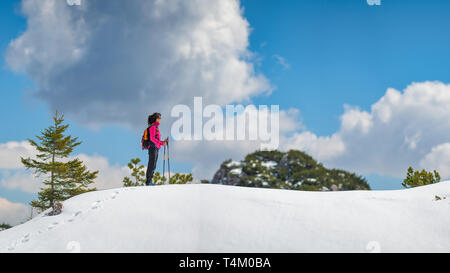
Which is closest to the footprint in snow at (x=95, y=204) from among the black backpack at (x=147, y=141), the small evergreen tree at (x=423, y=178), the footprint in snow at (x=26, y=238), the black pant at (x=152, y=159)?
the footprint in snow at (x=26, y=238)

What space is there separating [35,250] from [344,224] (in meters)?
5.82

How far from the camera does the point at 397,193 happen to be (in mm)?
8922

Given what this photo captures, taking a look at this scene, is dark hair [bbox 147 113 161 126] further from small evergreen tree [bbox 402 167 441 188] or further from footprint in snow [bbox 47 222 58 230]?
small evergreen tree [bbox 402 167 441 188]

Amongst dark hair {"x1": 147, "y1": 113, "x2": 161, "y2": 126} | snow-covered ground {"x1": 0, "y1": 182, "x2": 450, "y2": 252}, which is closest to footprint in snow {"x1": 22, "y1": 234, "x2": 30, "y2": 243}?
snow-covered ground {"x1": 0, "y1": 182, "x2": 450, "y2": 252}

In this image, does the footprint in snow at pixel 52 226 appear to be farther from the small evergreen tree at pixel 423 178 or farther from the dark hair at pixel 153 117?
the small evergreen tree at pixel 423 178

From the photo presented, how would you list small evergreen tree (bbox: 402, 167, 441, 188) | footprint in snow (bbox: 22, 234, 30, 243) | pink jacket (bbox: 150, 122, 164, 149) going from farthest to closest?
1. small evergreen tree (bbox: 402, 167, 441, 188)
2. pink jacket (bbox: 150, 122, 164, 149)
3. footprint in snow (bbox: 22, 234, 30, 243)

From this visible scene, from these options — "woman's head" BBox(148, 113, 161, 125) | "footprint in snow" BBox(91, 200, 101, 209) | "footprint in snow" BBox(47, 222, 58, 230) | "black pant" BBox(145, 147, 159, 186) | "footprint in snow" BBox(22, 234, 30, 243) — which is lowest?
"footprint in snow" BBox(22, 234, 30, 243)

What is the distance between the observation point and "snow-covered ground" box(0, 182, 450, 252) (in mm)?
5875

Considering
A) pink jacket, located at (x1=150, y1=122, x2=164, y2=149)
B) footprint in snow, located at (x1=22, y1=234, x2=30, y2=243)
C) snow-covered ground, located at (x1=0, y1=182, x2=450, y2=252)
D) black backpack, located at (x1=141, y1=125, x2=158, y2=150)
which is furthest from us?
black backpack, located at (x1=141, y1=125, x2=158, y2=150)

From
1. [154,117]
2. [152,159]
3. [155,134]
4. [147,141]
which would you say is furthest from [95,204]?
[154,117]

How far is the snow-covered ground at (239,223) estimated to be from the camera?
5.88 metres

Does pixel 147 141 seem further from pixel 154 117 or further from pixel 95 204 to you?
pixel 95 204

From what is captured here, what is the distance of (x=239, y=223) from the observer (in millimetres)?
6477
